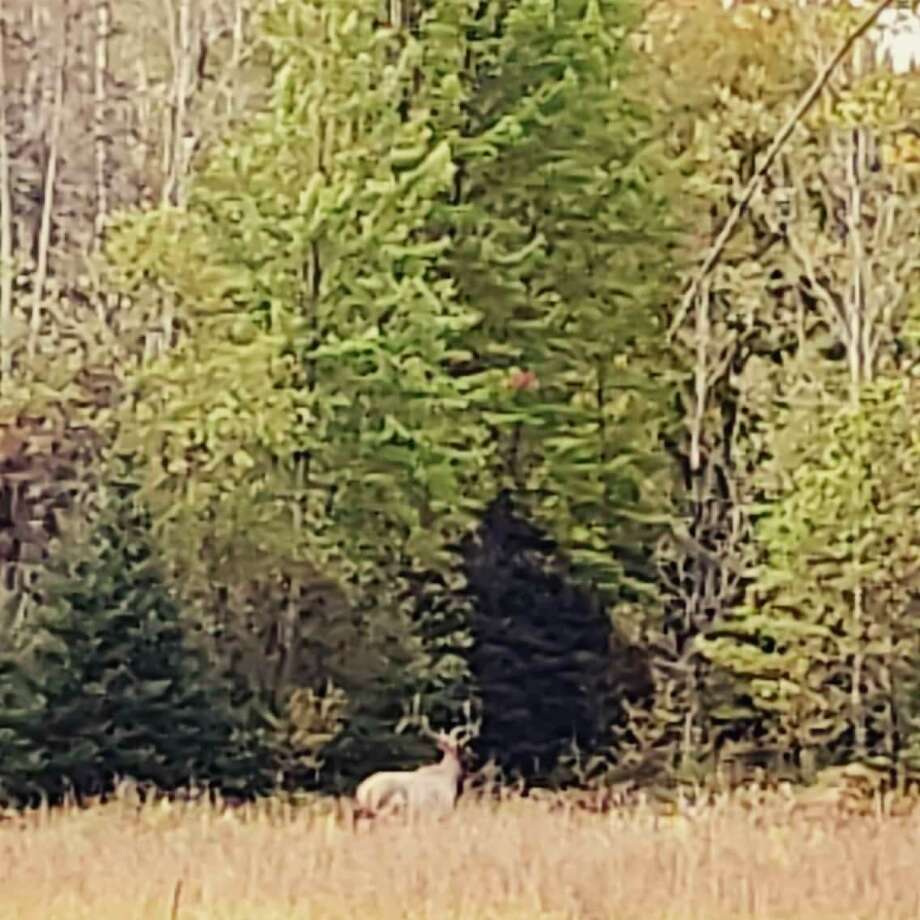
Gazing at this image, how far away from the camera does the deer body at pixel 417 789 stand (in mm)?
3051

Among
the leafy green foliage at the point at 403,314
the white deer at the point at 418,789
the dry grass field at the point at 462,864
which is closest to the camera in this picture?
the dry grass field at the point at 462,864

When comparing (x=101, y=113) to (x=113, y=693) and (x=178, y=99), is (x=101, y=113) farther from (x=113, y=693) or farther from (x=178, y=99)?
(x=113, y=693)

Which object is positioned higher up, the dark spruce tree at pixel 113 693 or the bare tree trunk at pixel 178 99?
the bare tree trunk at pixel 178 99

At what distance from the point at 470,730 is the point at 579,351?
690 millimetres

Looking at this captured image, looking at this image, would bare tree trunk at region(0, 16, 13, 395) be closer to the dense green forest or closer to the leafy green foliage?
the dense green forest

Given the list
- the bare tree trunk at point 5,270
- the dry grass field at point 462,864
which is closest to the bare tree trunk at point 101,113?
the bare tree trunk at point 5,270

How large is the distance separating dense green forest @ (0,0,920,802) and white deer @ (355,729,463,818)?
0.04 m

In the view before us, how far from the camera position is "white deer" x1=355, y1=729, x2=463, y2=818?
3.05m

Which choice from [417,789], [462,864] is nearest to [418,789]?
[417,789]

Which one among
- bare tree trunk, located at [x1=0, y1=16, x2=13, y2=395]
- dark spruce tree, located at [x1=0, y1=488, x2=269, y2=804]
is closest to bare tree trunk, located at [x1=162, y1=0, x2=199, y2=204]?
bare tree trunk, located at [x1=0, y1=16, x2=13, y2=395]

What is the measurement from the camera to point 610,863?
9.35ft

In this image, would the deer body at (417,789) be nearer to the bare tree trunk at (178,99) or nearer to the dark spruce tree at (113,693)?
the dark spruce tree at (113,693)

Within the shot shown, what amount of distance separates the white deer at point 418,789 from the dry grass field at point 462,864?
5 centimetres

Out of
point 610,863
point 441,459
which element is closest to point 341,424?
point 441,459
